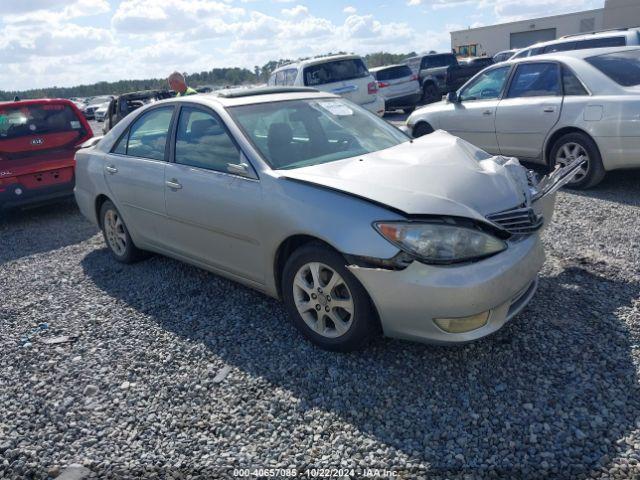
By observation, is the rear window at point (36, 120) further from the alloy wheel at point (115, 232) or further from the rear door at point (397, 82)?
the rear door at point (397, 82)

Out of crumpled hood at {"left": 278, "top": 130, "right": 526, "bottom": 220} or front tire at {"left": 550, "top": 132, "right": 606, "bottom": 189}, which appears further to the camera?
front tire at {"left": 550, "top": 132, "right": 606, "bottom": 189}

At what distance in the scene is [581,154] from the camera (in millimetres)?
6359

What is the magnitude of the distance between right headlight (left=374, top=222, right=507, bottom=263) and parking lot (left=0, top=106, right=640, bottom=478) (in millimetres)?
690

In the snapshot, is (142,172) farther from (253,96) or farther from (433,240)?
(433,240)

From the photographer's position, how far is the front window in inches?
295

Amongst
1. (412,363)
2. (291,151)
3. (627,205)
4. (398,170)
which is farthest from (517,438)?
(627,205)

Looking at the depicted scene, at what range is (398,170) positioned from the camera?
11.4 ft

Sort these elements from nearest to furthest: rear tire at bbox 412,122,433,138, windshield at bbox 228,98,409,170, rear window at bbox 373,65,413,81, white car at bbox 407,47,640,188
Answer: windshield at bbox 228,98,409,170 < white car at bbox 407,47,640,188 < rear tire at bbox 412,122,433,138 < rear window at bbox 373,65,413,81

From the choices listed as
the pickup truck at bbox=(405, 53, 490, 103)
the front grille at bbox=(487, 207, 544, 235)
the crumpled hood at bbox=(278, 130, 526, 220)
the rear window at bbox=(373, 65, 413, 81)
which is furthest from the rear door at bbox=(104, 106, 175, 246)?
the pickup truck at bbox=(405, 53, 490, 103)

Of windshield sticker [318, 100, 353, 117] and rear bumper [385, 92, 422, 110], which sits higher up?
windshield sticker [318, 100, 353, 117]

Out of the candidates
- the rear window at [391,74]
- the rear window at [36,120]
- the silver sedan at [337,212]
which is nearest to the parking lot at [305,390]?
the silver sedan at [337,212]

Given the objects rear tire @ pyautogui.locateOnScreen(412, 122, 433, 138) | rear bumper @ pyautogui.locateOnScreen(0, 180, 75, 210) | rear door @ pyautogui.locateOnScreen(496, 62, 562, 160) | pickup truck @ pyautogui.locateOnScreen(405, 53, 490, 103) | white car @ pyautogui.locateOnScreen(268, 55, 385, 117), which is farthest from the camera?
pickup truck @ pyautogui.locateOnScreen(405, 53, 490, 103)

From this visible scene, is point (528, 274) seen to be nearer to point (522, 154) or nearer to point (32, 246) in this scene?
point (522, 154)

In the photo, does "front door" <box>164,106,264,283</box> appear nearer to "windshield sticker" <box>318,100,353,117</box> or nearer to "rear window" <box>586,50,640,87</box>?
"windshield sticker" <box>318,100,353,117</box>
